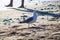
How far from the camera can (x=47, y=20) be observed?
916 cm

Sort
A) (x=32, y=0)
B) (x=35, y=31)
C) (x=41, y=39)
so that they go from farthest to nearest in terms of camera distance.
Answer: (x=32, y=0) < (x=35, y=31) < (x=41, y=39)

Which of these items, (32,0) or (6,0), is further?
(32,0)

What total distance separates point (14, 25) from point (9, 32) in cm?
109

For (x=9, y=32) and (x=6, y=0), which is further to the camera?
(x=6, y=0)

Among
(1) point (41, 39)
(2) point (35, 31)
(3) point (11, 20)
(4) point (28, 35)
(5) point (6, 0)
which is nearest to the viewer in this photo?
(1) point (41, 39)

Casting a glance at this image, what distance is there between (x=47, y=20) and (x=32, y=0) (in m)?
7.21

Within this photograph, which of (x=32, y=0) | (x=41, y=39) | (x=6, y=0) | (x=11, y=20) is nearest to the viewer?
(x=41, y=39)

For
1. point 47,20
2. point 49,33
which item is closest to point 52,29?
point 49,33

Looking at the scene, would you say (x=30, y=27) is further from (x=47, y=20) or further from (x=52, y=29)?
(x=47, y=20)

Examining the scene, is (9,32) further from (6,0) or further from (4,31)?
(6,0)

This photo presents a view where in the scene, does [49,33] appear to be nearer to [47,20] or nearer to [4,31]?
[4,31]

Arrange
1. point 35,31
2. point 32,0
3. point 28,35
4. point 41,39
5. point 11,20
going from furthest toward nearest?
point 32,0, point 11,20, point 35,31, point 28,35, point 41,39

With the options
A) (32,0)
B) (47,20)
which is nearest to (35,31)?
(47,20)

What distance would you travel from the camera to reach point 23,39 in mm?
6191
